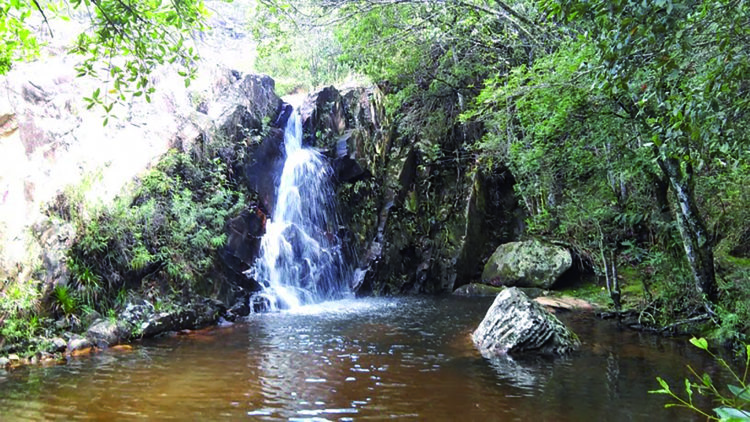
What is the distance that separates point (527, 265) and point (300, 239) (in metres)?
7.13

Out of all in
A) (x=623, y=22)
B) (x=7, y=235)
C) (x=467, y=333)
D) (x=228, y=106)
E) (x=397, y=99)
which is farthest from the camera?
(x=397, y=99)

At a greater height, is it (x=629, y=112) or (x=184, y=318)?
(x=629, y=112)

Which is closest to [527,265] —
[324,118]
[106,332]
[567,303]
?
[567,303]

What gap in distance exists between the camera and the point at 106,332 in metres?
8.73

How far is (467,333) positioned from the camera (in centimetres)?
958

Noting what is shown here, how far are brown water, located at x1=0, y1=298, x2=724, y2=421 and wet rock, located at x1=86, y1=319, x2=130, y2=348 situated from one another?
Answer: 46cm

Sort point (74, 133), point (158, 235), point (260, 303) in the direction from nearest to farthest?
1. point (158, 235)
2. point (74, 133)
3. point (260, 303)

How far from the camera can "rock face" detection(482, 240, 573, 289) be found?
48.5 feet

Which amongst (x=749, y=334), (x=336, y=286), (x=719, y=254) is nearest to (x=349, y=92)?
(x=336, y=286)

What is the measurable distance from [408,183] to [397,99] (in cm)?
307

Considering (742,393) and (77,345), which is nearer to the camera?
(742,393)

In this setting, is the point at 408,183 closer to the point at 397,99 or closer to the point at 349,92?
the point at 397,99

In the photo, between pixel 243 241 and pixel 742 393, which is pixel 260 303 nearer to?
pixel 243 241

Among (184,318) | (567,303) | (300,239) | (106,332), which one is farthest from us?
(300,239)
